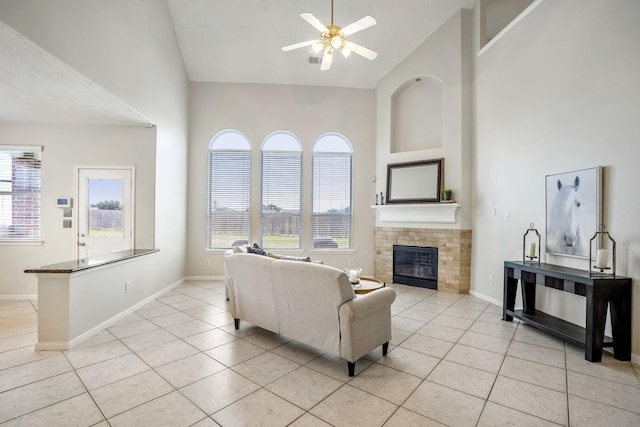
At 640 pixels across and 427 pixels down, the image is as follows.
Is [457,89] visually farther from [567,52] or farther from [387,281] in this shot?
[387,281]

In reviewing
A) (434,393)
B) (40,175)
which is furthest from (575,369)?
(40,175)

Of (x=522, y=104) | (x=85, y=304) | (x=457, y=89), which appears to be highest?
(x=457, y=89)

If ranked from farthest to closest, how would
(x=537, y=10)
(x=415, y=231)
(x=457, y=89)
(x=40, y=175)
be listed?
(x=415, y=231) < (x=457, y=89) < (x=40, y=175) < (x=537, y=10)

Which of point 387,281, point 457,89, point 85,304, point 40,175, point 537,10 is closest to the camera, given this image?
point 85,304

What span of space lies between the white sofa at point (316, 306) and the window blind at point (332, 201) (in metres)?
3.13

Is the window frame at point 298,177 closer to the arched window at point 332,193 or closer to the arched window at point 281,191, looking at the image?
the arched window at point 281,191

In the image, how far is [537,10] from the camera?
361cm

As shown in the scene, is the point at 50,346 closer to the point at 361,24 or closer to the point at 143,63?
the point at 143,63

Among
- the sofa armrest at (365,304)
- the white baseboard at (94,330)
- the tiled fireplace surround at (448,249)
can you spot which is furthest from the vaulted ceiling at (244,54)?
the sofa armrest at (365,304)

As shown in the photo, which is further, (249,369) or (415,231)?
(415,231)

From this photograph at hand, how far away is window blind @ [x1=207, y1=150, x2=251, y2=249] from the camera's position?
5965 mm

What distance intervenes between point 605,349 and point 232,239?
553cm

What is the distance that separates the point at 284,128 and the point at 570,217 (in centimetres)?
479

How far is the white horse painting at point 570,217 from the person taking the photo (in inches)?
118
